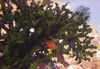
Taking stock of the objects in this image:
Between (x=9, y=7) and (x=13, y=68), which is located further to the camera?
(x=9, y=7)

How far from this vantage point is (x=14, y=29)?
88.0 inches

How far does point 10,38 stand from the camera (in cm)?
223

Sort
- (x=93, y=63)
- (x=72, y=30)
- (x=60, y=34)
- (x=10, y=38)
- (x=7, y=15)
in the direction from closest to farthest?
(x=10, y=38) < (x=7, y=15) < (x=60, y=34) < (x=72, y=30) < (x=93, y=63)

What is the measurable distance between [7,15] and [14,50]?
2.11ft

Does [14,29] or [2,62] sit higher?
[14,29]

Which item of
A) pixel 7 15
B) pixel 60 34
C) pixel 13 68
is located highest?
pixel 7 15

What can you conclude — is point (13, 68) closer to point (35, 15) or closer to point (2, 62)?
point (2, 62)

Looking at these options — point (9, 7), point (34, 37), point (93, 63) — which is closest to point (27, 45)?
point (34, 37)

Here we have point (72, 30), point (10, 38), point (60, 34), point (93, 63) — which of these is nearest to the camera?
point (10, 38)

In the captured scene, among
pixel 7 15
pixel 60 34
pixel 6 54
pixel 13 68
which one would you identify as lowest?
pixel 13 68

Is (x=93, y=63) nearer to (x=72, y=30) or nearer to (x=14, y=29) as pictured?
(x=72, y=30)

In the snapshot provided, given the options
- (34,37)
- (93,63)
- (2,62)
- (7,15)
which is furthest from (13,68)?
(93,63)

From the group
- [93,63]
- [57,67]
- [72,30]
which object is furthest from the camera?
[93,63]

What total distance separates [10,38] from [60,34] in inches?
36.8
